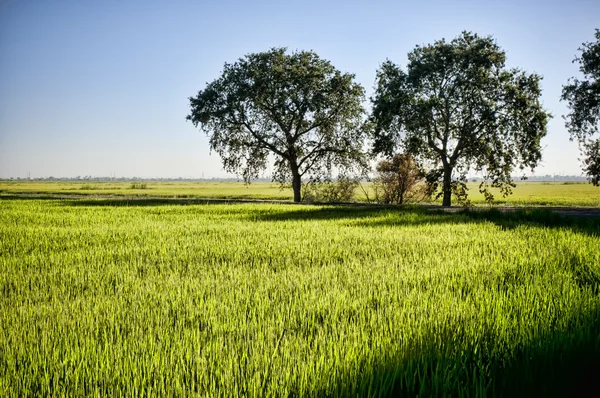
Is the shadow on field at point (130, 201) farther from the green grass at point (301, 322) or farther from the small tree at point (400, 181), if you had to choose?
the green grass at point (301, 322)

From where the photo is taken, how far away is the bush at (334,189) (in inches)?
1469

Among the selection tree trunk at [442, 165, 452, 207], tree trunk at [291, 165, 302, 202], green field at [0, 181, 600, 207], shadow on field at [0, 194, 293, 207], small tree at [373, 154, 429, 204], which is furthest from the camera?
green field at [0, 181, 600, 207]

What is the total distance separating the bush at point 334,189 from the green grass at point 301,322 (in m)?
29.9

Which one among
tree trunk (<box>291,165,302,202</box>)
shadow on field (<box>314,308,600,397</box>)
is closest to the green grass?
shadow on field (<box>314,308,600,397</box>)

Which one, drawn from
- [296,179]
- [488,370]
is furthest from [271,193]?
[488,370]

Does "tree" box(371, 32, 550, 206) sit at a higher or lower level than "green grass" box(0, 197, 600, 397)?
higher

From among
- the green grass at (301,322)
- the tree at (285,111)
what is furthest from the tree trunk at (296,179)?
the green grass at (301,322)

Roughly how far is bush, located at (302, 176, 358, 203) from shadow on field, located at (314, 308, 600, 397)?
110 feet

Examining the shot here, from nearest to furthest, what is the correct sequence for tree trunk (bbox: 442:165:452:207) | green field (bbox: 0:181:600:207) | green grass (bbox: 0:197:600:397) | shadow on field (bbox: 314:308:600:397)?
1. shadow on field (bbox: 314:308:600:397)
2. green grass (bbox: 0:197:600:397)
3. tree trunk (bbox: 442:165:452:207)
4. green field (bbox: 0:181:600:207)

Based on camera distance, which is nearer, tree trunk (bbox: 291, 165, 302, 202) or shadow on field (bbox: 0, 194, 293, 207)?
shadow on field (bbox: 0, 194, 293, 207)

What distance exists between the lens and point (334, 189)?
38812mm

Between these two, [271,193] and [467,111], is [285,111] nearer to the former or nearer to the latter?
[467,111]

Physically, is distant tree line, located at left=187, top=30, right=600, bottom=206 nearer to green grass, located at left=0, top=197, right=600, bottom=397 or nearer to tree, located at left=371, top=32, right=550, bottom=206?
tree, located at left=371, top=32, right=550, bottom=206

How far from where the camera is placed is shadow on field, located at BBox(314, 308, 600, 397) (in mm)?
2170
